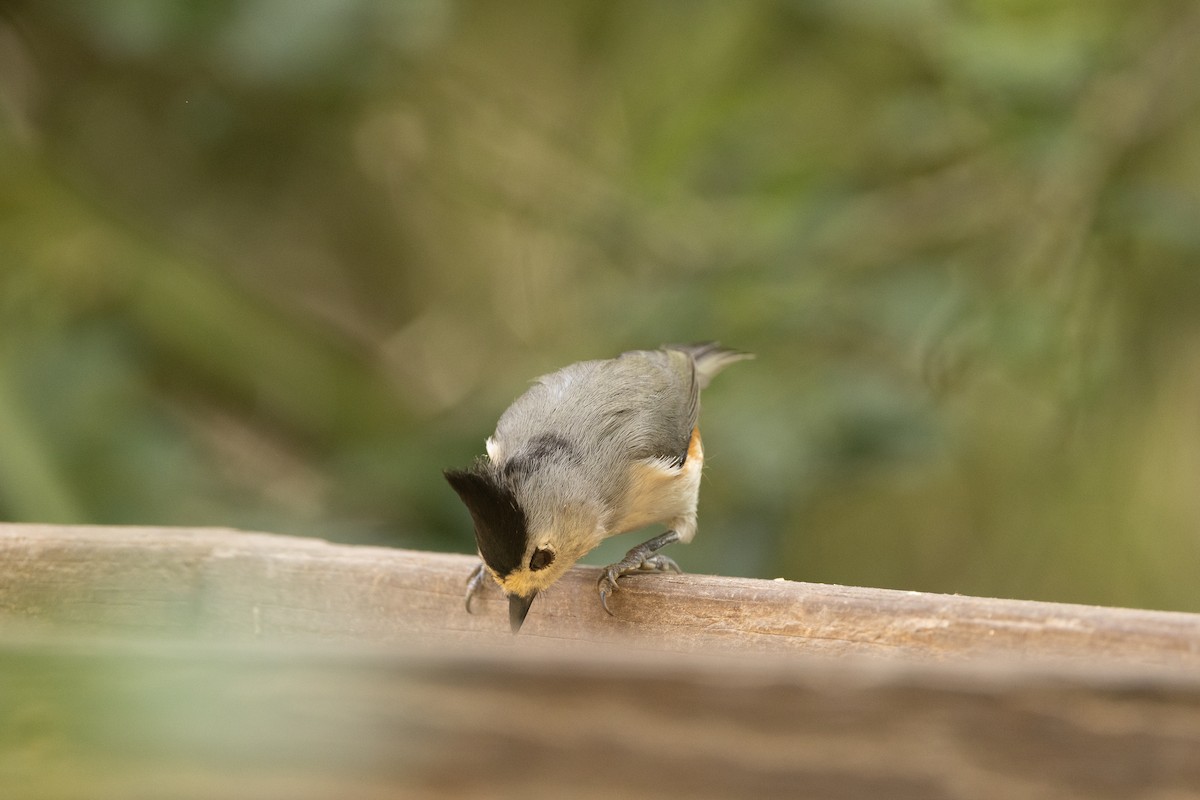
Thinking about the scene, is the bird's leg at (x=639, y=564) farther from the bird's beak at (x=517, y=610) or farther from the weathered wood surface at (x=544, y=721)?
the weathered wood surface at (x=544, y=721)

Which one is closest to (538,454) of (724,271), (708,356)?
(708,356)

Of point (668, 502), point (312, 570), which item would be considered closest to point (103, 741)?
point (312, 570)

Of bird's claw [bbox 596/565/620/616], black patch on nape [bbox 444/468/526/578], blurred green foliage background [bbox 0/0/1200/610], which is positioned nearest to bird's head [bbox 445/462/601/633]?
black patch on nape [bbox 444/468/526/578]

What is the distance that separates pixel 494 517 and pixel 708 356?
1.41 m

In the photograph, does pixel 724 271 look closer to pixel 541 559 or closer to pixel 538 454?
pixel 538 454

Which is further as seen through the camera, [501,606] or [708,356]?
[708,356]

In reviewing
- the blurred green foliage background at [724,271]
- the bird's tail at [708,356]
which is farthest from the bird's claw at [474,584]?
the bird's tail at [708,356]

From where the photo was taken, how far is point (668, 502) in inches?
115

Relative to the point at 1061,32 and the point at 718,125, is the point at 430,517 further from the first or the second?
the point at 1061,32

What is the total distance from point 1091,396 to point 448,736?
339cm

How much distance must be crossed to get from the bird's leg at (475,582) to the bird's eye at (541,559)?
92 millimetres

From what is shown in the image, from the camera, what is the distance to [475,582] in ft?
7.27

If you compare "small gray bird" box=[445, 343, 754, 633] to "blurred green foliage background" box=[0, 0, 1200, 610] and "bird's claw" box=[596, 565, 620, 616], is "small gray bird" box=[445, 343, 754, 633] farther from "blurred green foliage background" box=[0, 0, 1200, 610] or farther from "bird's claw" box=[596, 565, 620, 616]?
"blurred green foliage background" box=[0, 0, 1200, 610]

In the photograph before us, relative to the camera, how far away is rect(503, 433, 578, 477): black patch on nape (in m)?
2.53
